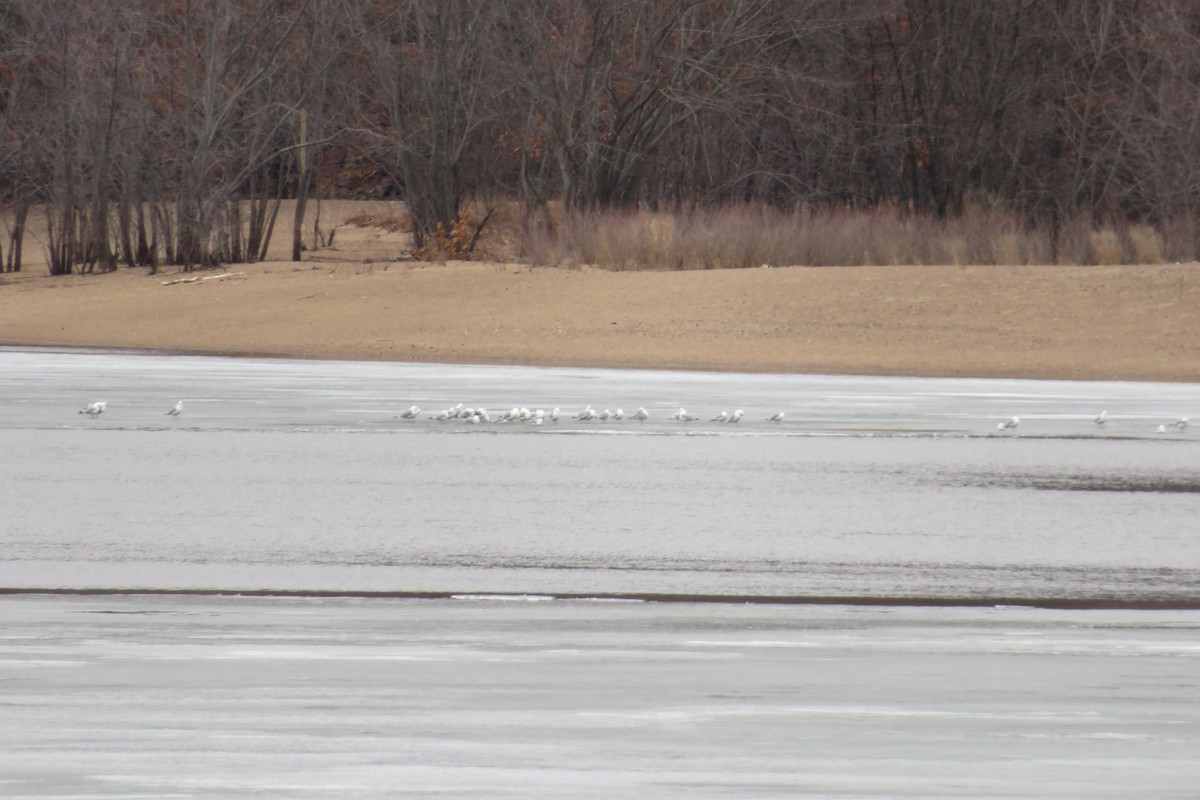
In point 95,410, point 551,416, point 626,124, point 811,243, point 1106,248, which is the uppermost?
point 626,124

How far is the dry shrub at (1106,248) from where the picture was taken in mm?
32688

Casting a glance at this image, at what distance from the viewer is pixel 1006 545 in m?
9.96

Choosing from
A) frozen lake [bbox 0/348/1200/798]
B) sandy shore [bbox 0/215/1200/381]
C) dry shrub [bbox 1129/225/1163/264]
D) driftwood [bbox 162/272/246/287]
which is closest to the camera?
frozen lake [bbox 0/348/1200/798]

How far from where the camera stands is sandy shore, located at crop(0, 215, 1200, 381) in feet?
85.6

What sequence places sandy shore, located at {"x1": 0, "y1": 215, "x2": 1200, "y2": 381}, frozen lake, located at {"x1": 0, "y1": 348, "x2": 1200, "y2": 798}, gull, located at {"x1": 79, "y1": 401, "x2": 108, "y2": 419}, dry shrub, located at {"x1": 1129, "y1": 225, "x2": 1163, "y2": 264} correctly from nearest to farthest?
frozen lake, located at {"x1": 0, "y1": 348, "x2": 1200, "y2": 798} < gull, located at {"x1": 79, "y1": 401, "x2": 108, "y2": 419} < sandy shore, located at {"x1": 0, "y1": 215, "x2": 1200, "y2": 381} < dry shrub, located at {"x1": 1129, "y1": 225, "x2": 1163, "y2": 264}

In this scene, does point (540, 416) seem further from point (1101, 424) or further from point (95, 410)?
point (1101, 424)

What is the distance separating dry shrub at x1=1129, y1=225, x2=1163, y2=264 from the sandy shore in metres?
2.16

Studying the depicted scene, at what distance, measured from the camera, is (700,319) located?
28.3 m

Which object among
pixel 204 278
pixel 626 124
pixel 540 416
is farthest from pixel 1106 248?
pixel 540 416

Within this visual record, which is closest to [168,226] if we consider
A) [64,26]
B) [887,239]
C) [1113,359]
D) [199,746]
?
[64,26]

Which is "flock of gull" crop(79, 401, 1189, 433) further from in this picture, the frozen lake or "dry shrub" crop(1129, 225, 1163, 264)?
"dry shrub" crop(1129, 225, 1163, 264)

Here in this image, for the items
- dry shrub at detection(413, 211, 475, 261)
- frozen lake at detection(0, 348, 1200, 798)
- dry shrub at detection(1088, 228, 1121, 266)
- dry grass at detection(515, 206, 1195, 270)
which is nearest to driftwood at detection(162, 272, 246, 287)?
dry shrub at detection(413, 211, 475, 261)

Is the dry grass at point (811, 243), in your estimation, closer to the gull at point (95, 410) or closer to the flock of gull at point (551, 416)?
the flock of gull at point (551, 416)

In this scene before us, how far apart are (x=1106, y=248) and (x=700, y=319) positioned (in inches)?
359
